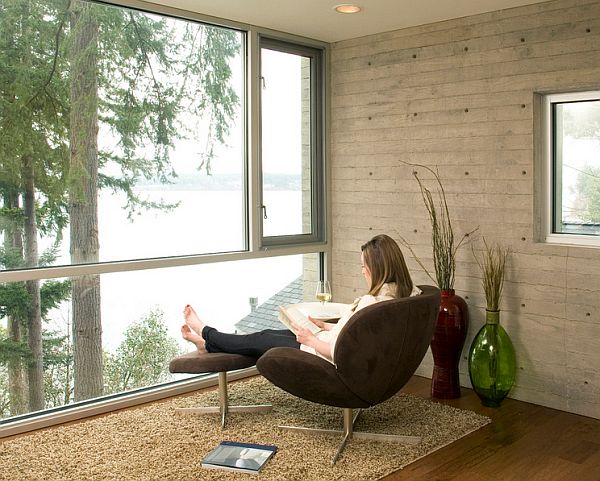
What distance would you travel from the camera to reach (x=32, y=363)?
413 centimetres

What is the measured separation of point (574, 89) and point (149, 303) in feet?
9.74

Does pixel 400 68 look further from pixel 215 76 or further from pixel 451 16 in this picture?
pixel 215 76

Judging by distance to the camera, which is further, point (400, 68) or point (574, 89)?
point (400, 68)

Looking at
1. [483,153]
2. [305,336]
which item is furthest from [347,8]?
[305,336]

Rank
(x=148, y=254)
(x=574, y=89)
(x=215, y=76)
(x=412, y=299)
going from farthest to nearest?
(x=215, y=76) < (x=148, y=254) < (x=574, y=89) < (x=412, y=299)

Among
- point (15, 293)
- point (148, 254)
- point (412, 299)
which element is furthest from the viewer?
point (148, 254)

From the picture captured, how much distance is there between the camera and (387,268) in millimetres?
3742

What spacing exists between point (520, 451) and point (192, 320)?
2.02 m

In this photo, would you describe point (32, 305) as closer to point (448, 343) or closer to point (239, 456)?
point (239, 456)

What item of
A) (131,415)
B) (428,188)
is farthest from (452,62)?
(131,415)

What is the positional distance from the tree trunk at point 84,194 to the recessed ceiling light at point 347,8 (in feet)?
4.96

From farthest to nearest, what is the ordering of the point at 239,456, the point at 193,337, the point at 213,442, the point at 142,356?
the point at 142,356
the point at 193,337
the point at 213,442
the point at 239,456

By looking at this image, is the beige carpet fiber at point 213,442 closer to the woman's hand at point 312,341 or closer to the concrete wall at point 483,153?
the woman's hand at point 312,341

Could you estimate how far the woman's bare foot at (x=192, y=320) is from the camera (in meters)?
4.36
